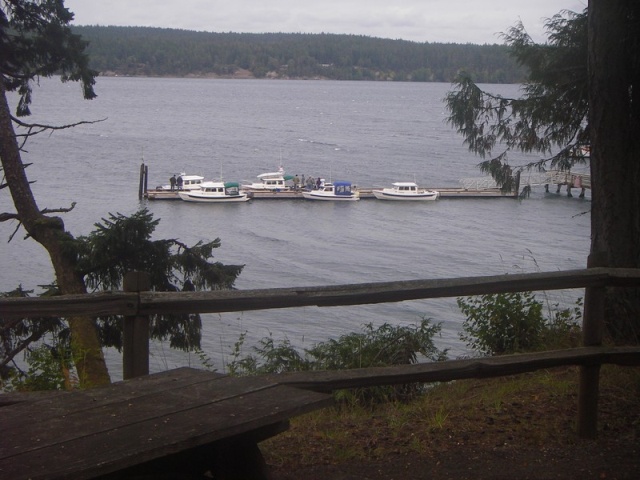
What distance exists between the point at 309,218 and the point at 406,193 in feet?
29.6

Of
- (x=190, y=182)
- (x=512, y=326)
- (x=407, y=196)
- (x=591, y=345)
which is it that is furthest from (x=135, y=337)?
(x=190, y=182)

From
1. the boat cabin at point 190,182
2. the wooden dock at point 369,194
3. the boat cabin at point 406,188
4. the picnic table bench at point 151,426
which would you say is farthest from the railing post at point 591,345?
the boat cabin at point 190,182

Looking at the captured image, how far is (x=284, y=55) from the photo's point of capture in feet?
615

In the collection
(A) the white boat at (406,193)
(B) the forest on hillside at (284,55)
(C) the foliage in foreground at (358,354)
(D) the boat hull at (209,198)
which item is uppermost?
(B) the forest on hillside at (284,55)

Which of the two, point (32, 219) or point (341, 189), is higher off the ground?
point (32, 219)

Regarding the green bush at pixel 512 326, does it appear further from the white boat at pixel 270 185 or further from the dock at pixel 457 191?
the white boat at pixel 270 185

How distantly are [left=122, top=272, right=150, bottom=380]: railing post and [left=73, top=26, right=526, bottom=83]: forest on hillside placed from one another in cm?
12039

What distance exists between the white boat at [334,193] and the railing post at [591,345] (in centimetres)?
5392

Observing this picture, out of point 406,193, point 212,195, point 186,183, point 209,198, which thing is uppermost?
point 186,183

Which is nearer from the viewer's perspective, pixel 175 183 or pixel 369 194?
pixel 175 183

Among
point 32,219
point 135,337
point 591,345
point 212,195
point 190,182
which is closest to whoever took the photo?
point 135,337

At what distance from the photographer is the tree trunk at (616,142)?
7598 mm

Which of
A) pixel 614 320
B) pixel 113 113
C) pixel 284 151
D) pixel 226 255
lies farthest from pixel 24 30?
pixel 113 113

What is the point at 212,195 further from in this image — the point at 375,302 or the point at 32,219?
the point at 375,302
